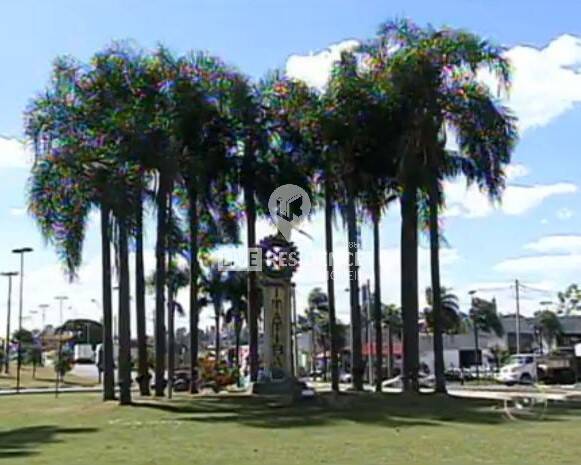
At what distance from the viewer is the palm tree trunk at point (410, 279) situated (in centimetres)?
3444

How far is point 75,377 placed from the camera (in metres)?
94.5

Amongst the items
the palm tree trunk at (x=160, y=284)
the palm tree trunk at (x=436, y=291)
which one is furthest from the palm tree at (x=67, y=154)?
the palm tree trunk at (x=436, y=291)

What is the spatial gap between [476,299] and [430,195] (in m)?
81.5

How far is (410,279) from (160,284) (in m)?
9.51

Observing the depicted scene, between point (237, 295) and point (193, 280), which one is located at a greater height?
point (237, 295)

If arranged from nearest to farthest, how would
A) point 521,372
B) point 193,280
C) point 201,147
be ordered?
point 201,147
point 193,280
point 521,372

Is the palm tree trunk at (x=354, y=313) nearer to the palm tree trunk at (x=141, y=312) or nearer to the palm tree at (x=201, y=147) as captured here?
the palm tree at (x=201, y=147)

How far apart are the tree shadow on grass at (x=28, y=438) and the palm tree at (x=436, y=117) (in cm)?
1340

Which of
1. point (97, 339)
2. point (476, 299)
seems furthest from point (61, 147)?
point (97, 339)

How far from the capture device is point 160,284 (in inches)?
1502

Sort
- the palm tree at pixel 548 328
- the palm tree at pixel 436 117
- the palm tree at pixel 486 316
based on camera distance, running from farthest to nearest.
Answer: the palm tree at pixel 548 328
the palm tree at pixel 486 316
the palm tree at pixel 436 117

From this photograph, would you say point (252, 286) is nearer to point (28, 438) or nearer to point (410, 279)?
point (410, 279)

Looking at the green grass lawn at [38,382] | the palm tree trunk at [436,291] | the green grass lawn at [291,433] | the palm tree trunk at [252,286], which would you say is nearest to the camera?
the green grass lawn at [291,433]

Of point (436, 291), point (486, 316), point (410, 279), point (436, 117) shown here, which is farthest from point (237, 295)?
point (486, 316)
